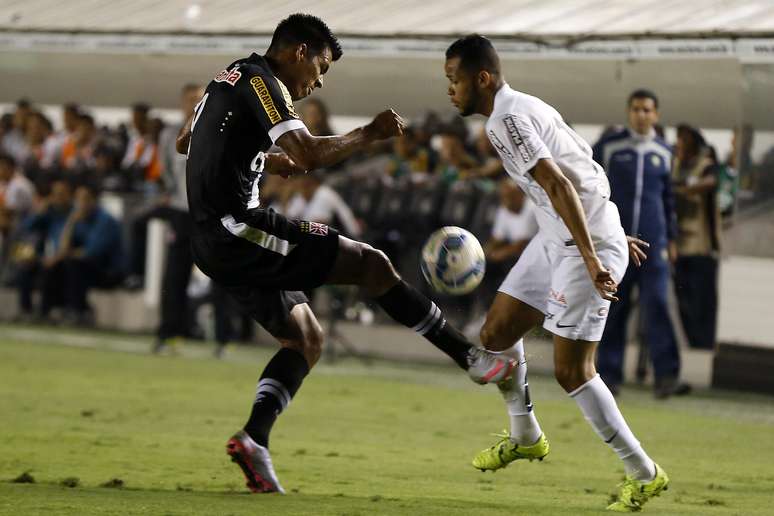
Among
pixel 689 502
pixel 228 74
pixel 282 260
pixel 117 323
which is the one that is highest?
pixel 228 74

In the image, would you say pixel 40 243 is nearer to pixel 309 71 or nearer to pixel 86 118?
pixel 86 118

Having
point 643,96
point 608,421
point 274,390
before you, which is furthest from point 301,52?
point 643,96

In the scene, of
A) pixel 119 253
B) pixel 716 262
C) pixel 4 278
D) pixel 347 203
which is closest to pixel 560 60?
pixel 716 262

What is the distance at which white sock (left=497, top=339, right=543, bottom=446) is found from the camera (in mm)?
7590

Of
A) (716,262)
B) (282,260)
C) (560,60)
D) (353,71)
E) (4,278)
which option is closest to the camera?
(282,260)

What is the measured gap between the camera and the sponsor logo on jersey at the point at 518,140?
6.70 metres

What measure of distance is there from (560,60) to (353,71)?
2.75 metres

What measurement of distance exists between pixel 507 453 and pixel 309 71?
2.21 meters

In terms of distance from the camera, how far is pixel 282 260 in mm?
6988

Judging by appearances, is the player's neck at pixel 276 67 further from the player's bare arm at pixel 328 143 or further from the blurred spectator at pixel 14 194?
the blurred spectator at pixel 14 194

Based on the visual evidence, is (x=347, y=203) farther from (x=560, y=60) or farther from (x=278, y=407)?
(x=278, y=407)

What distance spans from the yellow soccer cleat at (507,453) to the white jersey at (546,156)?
1164 millimetres

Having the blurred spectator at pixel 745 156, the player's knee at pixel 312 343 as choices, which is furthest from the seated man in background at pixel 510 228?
the player's knee at pixel 312 343

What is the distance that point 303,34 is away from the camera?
279 inches
